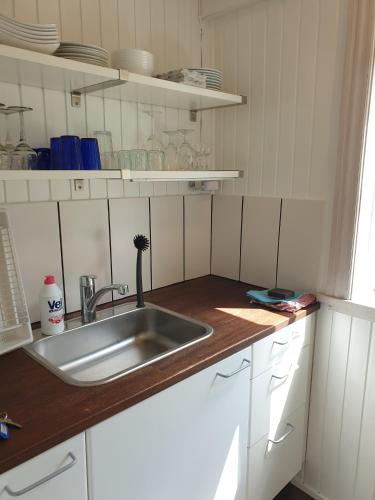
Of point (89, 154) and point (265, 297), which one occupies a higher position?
point (89, 154)

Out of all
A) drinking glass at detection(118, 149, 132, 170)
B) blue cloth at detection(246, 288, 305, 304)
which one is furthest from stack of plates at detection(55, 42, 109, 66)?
blue cloth at detection(246, 288, 305, 304)

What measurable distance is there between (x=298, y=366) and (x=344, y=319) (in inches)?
11.1

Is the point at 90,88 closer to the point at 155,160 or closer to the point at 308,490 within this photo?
the point at 155,160

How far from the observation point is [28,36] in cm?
108

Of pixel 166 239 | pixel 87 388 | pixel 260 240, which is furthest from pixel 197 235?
pixel 87 388

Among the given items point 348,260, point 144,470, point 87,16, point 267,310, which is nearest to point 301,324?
point 267,310

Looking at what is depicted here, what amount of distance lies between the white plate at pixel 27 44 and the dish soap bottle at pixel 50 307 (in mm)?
731

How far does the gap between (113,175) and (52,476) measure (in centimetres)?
88

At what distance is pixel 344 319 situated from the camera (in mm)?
1685

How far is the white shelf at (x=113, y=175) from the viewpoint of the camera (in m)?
1.13

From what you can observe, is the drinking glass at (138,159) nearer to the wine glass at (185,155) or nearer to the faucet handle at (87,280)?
the wine glass at (185,155)

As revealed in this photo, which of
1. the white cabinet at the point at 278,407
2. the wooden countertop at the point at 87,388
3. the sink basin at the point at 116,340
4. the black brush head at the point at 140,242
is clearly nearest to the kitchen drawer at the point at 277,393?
the white cabinet at the point at 278,407

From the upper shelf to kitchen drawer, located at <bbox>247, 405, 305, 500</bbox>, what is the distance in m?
1.42

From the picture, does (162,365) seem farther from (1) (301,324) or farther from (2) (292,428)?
(2) (292,428)
